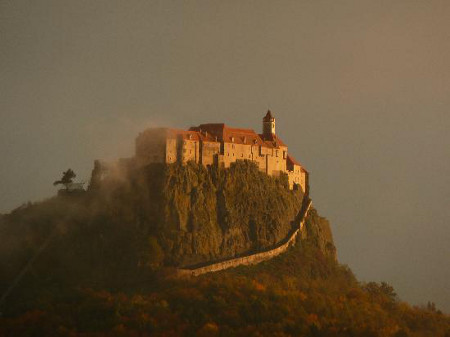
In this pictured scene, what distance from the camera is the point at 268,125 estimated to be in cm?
12119

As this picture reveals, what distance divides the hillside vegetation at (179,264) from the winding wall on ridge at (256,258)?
0.97 meters

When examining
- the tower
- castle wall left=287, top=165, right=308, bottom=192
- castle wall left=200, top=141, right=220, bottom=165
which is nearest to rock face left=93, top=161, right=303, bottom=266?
castle wall left=200, top=141, right=220, bottom=165

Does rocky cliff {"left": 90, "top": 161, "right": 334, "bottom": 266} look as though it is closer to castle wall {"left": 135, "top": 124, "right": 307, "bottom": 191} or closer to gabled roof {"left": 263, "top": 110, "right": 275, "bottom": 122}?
castle wall {"left": 135, "top": 124, "right": 307, "bottom": 191}

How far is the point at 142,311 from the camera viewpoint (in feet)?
296

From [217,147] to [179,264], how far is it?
62.0 feet

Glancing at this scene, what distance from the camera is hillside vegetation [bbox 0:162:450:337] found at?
90750 millimetres

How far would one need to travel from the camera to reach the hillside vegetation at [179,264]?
90.8 meters

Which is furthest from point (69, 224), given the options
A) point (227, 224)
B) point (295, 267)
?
point (295, 267)

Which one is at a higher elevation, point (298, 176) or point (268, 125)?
point (268, 125)

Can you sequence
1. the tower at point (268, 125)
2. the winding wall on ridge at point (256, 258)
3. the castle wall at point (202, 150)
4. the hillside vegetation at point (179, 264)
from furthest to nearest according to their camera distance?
the tower at point (268, 125), the castle wall at point (202, 150), the winding wall on ridge at point (256, 258), the hillside vegetation at point (179, 264)

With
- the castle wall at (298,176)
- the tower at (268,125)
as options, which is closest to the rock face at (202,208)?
the castle wall at (298,176)

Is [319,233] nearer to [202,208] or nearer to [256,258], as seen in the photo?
[256,258]

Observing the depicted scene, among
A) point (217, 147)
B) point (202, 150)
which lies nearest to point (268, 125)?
point (217, 147)

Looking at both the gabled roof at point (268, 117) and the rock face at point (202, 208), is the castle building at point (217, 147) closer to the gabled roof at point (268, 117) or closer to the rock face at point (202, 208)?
the gabled roof at point (268, 117)
